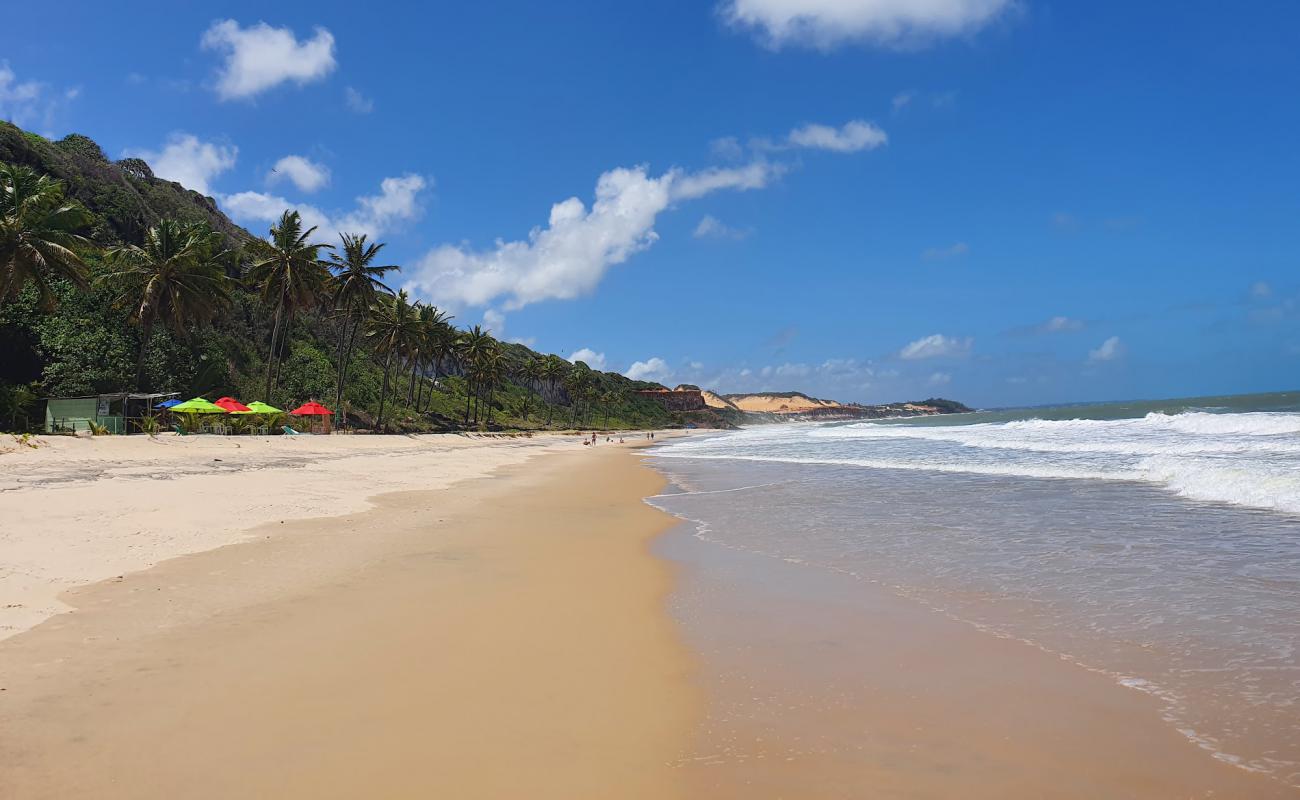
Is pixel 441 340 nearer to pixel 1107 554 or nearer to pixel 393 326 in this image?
pixel 393 326

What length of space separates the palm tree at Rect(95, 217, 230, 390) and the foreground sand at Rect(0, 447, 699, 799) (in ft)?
101

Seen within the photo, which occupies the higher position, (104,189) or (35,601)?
(104,189)

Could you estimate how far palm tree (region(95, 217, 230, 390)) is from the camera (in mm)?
31781

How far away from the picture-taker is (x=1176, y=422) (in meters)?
39.2

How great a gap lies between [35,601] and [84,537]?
9.66 feet

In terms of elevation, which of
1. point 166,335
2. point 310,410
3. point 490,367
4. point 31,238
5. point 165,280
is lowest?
point 310,410

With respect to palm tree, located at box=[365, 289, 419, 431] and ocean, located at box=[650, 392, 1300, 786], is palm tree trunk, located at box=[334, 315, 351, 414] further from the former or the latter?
ocean, located at box=[650, 392, 1300, 786]

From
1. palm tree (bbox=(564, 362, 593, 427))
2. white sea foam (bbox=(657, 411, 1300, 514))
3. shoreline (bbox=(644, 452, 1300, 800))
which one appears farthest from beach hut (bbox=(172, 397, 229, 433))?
palm tree (bbox=(564, 362, 593, 427))

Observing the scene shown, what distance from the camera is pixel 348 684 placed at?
4469 millimetres

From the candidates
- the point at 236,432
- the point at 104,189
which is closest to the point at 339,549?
the point at 236,432

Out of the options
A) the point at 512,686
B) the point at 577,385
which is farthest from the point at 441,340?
the point at 512,686

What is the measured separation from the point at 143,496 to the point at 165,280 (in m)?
26.4

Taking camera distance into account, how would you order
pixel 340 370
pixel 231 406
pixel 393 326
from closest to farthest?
pixel 231 406 < pixel 340 370 < pixel 393 326

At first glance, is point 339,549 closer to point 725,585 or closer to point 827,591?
point 725,585
